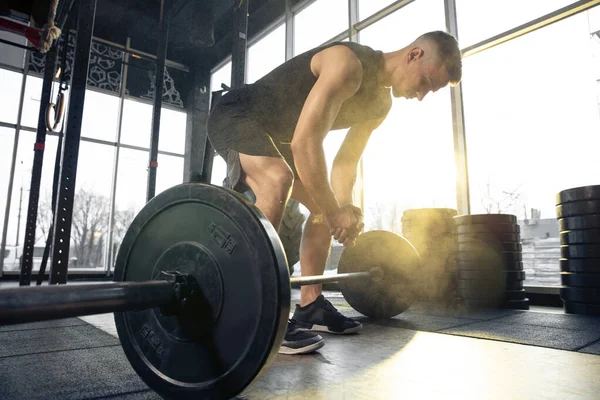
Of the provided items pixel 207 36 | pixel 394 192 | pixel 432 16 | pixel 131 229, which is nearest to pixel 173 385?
pixel 131 229

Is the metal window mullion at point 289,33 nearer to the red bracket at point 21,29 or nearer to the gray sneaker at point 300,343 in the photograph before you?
the red bracket at point 21,29

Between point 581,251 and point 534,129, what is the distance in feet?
3.98

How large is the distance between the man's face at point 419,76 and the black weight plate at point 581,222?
62.5 inches

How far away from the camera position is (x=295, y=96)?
1.46m

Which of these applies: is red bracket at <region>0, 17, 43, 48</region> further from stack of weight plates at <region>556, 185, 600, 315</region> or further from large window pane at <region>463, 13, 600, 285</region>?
stack of weight plates at <region>556, 185, 600, 315</region>

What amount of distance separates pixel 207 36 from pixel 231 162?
5235 mm

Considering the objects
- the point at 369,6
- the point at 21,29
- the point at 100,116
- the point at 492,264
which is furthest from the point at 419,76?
the point at 100,116

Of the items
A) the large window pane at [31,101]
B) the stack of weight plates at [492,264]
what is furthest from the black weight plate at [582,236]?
the large window pane at [31,101]

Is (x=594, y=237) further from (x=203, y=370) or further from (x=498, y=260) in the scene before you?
(x=203, y=370)

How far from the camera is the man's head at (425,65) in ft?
4.60

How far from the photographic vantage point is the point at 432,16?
379 centimetres

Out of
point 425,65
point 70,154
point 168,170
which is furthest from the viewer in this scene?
point 168,170

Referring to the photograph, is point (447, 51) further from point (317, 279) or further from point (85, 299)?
point (85, 299)

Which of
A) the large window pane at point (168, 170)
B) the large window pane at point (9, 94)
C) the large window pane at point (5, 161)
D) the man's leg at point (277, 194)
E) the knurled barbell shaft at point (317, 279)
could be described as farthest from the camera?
the large window pane at point (168, 170)
